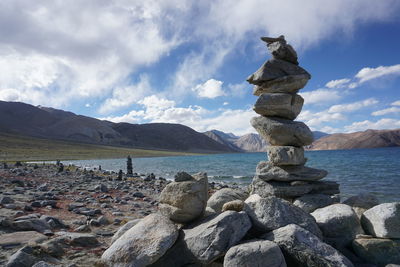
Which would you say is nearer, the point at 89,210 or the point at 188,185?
the point at 188,185

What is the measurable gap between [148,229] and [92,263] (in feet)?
5.21

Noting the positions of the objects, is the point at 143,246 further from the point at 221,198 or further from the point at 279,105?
the point at 279,105

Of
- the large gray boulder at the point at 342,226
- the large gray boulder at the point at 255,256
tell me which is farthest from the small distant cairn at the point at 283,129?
the large gray boulder at the point at 255,256

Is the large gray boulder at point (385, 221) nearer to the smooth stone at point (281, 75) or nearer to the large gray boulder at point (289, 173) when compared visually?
the large gray boulder at point (289, 173)

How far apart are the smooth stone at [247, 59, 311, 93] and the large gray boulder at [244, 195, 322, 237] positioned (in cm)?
607

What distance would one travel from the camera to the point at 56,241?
7.69 m

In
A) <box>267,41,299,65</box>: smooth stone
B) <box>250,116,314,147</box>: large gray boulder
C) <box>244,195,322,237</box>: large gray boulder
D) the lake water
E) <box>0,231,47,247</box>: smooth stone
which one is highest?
<box>267,41,299,65</box>: smooth stone

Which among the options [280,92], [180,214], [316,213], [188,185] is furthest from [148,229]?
[280,92]

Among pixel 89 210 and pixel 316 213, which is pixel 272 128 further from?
pixel 89 210

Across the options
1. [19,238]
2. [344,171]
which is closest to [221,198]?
[19,238]

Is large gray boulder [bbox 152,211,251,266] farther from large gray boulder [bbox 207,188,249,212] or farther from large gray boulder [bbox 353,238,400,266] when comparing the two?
large gray boulder [bbox 207,188,249,212]

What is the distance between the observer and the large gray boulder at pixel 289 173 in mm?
11539

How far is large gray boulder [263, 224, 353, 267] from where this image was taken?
5.89 metres

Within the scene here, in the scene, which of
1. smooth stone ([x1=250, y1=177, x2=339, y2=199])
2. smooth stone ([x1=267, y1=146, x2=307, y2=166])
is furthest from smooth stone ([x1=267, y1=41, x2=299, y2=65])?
smooth stone ([x1=250, y1=177, x2=339, y2=199])
